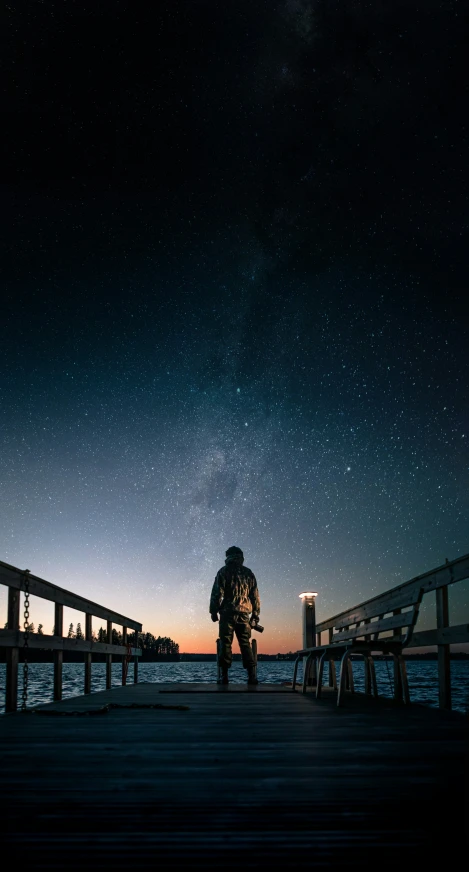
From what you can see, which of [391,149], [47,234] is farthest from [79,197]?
[391,149]

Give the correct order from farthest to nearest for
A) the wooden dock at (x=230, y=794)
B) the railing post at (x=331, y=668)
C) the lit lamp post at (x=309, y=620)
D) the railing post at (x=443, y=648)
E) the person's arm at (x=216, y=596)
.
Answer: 1. the lit lamp post at (x=309, y=620)
2. the person's arm at (x=216, y=596)
3. the railing post at (x=331, y=668)
4. the railing post at (x=443, y=648)
5. the wooden dock at (x=230, y=794)

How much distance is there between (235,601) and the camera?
10.3 meters

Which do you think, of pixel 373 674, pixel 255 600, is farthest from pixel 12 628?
pixel 255 600

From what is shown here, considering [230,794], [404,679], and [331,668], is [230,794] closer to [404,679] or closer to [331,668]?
[404,679]

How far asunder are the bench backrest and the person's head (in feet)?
6.42

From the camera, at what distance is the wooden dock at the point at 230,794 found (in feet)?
5.72

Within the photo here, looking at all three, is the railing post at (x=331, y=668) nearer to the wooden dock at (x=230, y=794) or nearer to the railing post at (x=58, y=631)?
the railing post at (x=58, y=631)

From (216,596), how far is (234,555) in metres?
0.67

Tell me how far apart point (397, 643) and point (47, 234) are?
9.12m

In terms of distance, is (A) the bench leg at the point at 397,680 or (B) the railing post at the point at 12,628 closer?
(B) the railing post at the point at 12,628

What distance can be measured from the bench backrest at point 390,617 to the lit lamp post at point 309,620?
175 cm

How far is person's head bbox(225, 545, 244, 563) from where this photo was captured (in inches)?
412

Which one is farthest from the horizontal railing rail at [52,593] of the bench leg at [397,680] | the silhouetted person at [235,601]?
the bench leg at [397,680]

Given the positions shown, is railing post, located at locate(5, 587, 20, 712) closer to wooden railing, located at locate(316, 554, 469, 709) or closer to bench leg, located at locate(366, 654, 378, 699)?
wooden railing, located at locate(316, 554, 469, 709)
